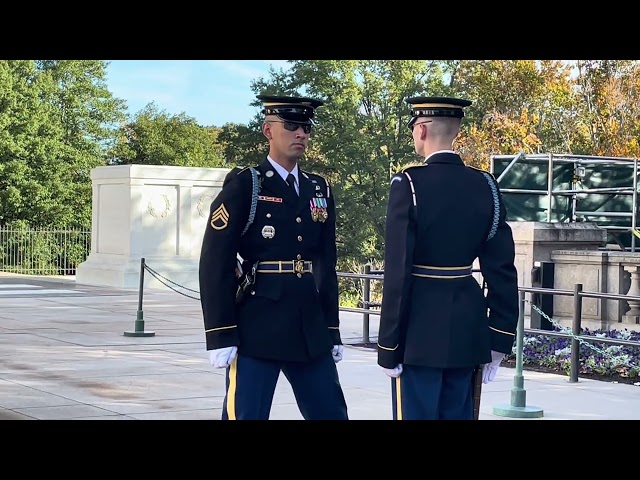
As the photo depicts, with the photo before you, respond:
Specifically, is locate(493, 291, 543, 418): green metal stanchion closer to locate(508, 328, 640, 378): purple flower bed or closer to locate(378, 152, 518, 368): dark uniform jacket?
locate(508, 328, 640, 378): purple flower bed

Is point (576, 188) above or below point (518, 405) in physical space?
above

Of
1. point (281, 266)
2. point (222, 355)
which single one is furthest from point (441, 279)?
point (222, 355)

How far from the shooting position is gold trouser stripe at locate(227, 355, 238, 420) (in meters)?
5.02

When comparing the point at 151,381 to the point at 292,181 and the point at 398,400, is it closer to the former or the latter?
the point at 292,181

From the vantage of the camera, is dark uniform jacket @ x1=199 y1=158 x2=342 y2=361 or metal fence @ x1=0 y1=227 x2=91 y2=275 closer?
dark uniform jacket @ x1=199 y1=158 x2=342 y2=361

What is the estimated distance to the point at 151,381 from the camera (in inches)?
379

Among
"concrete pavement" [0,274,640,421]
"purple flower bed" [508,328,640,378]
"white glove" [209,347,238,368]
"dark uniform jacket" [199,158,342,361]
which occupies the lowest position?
"concrete pavement" [0,274,640,421]

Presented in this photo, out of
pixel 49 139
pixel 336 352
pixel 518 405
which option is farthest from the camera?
pixel 49 139

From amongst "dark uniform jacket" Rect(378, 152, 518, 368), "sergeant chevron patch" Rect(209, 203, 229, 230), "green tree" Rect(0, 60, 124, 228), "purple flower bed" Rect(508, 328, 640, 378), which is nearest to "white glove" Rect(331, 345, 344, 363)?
"dark uniform jacket" Rect(378, 152, 518, 368)

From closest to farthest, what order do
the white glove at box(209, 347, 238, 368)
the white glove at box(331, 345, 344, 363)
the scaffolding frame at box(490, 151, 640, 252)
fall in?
the white glove at box(209, 347, 238, 368), the white glove at box(331, 345, 344, 363), the scaffolding frame at box(490, 151, 640, 252)

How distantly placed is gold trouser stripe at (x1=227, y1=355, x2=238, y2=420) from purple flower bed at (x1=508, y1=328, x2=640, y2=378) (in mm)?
5708

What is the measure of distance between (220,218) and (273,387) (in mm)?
817

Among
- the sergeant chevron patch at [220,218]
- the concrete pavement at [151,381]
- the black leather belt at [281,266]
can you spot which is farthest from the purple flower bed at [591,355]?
the sergeant chevron patch at [220,218]

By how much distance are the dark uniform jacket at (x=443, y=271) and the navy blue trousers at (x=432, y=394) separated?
69 millimetres
